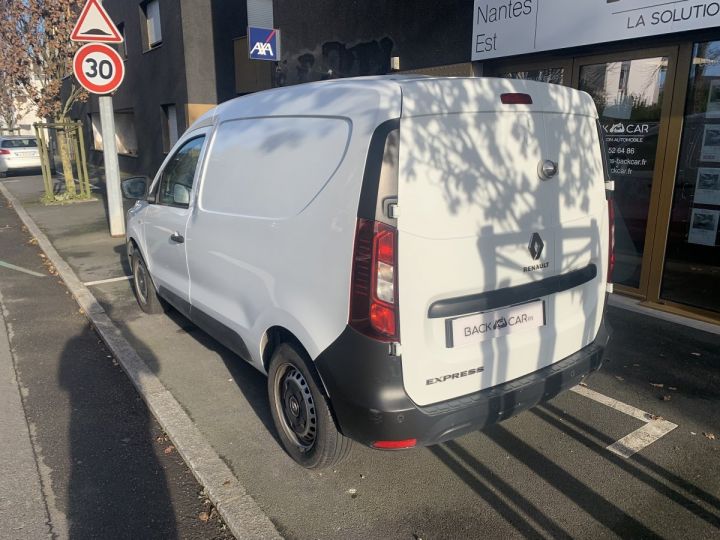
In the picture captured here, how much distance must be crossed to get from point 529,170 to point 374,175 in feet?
2.85

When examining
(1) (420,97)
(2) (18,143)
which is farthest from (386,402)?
(2) (18,143)

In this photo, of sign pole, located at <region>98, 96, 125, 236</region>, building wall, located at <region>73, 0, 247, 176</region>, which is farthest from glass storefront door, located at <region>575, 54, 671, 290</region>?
building wall, located at <region>73, 0, 247, 176</region>

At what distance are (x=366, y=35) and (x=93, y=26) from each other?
13.0ft

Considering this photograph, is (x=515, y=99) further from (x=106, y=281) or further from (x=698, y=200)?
(x=106, y=281)

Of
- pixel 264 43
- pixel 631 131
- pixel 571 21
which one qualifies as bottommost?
pixel 631 131

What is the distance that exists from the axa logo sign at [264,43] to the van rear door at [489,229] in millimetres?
8517

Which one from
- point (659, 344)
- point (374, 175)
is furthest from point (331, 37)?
point (374, 175)

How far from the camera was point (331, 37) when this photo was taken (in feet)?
31.9

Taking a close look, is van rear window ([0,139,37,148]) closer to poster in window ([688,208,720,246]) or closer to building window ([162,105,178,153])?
building window ([162,105,178,153])

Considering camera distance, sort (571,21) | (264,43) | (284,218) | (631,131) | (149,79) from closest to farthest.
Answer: (284,218)
(571,21)
(631,131)
(264,43)
(149,79)

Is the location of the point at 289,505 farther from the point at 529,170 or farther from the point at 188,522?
the point at 529,170

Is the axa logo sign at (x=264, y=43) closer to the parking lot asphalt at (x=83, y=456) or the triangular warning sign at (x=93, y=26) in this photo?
the triangular warning sign at (x=93, y=26)

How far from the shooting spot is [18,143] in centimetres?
2173

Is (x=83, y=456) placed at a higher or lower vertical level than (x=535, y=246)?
lower
